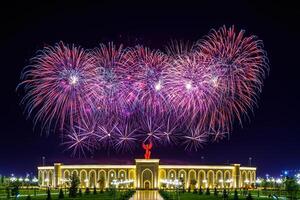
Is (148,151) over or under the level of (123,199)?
over

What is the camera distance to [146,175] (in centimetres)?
9219

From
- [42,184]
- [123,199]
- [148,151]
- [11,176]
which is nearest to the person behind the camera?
[123,199]

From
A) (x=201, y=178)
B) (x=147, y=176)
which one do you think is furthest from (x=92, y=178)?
(x=201, y=178)

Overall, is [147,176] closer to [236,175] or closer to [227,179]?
[227,179]

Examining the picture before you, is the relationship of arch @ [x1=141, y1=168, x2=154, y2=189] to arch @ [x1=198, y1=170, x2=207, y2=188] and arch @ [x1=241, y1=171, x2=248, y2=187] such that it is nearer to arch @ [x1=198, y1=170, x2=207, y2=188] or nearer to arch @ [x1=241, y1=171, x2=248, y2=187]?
arch @ [x1=198, y1=170, x2=207, y2=188]

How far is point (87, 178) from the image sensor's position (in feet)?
311

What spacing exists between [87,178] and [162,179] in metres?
12.5

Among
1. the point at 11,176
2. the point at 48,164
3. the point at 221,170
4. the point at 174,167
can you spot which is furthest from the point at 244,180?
the point at 11,176

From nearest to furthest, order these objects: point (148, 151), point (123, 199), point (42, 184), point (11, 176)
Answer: point (123, 199), point (148, 151), point (42, 184), point (11, 176)

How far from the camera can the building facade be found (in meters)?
92.0

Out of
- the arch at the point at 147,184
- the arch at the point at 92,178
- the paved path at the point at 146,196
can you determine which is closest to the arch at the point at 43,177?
the arch at the point at 92,178

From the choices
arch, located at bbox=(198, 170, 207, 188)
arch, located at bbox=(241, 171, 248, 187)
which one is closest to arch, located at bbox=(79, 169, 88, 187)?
arch, located at bbox=(198, 170, 207, 188)

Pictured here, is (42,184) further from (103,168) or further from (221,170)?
(221,170)

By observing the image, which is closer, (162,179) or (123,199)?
(123,199)
